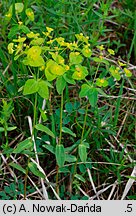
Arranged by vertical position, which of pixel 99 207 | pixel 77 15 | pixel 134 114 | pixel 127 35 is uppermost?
pixel 77 15

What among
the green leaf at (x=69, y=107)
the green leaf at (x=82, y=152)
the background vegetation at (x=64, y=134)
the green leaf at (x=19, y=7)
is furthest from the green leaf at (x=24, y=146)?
the green leaf at (x=19, y=7)

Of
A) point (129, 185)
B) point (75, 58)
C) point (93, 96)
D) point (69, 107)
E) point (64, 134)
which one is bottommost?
point (129, 185)

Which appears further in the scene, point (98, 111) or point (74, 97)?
point (74, 97)

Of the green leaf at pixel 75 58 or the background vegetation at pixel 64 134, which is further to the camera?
the background vegetation at pixel 64 134

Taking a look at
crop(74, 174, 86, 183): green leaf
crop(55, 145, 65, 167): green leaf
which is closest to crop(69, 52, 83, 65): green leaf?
crop(55, 145, 65, 167): green leaf

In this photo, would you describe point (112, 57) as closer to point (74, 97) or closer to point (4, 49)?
point (74, 97)

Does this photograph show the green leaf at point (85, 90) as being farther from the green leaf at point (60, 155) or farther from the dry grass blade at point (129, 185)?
the dry grass blade at point (129, 185)

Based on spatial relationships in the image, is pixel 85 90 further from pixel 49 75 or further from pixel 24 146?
pixel 24 146

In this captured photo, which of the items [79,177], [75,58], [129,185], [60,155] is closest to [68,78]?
[75,58]

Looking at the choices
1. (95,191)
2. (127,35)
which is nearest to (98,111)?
(95,191)

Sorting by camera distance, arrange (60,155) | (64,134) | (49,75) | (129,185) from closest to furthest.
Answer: (49,75)
(60,155)
(129,185)
(64,134)

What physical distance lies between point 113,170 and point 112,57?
24.2 inches

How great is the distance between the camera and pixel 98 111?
1789 mm

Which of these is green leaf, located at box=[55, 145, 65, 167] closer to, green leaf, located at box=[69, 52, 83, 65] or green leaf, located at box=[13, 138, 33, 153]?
green leaf, located at box=[13, 138, 33, 153]
